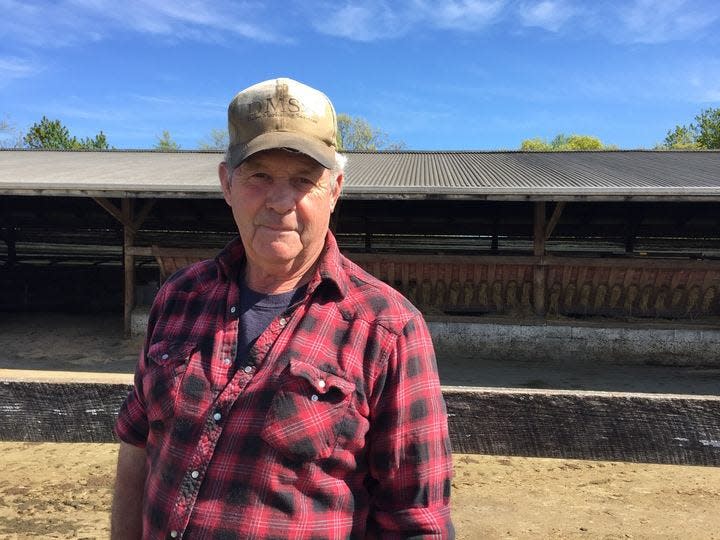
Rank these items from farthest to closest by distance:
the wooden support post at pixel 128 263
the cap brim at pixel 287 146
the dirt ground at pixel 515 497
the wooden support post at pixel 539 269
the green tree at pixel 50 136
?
the green tree at pixel 50 136, the wooden support post at pixel 128 263, the wooden support post at pixel 539 269, the dirt ground at pixel 515 497, the cap brim at pixel 287 146

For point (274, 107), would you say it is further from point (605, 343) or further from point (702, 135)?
point (702, 135)

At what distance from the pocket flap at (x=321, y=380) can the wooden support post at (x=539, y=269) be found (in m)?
8.81

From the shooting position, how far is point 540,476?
4.84m

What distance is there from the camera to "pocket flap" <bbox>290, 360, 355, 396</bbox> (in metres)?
1.38

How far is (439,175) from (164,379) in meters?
9.36

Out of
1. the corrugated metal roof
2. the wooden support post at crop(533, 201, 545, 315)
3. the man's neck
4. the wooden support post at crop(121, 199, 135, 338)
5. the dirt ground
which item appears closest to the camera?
the man's neck

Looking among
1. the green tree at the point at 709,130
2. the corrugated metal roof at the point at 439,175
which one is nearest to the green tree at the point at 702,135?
the green tree at the point at 709,130

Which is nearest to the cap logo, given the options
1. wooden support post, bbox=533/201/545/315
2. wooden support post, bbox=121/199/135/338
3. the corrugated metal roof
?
the corrugated metal roof

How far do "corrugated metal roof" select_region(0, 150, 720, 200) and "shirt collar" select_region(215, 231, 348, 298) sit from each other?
6.68 m

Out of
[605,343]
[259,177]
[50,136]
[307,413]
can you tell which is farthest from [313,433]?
[50,136]

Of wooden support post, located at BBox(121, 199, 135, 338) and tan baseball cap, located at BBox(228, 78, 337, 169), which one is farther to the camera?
wooden support post, located at BBox(121, 199, 135, 338)

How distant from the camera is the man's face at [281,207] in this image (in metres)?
1.51

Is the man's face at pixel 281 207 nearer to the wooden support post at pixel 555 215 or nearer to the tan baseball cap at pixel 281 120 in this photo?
the tan baseball cap at pixel 281 120

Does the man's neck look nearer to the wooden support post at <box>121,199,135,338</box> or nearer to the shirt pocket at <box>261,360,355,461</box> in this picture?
the shirt pocket at <box>261,360,355,461</box>
